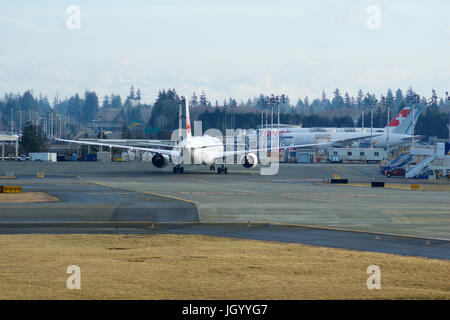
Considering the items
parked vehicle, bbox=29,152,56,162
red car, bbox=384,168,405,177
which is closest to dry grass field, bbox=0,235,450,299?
red car, bbox=384,168,405,177

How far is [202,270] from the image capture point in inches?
771

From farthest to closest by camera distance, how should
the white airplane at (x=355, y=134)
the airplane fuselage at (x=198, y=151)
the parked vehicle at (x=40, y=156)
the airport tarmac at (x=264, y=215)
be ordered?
1. the white airplane at (x=355, y=134)
2. the parked vehicle at (x=40, y=156)
3. the airplane fuselage at (x=198, y=151)
4. the airport tarmac at (x=264, y=215)

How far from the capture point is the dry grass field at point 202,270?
1627cm

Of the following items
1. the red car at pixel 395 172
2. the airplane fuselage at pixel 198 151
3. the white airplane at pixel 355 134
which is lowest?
the red car at pixel 395 172

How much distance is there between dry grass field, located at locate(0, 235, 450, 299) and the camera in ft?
53.4

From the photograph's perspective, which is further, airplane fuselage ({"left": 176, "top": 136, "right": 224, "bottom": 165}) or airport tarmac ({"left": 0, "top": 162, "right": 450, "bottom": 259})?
airplane fuselage ({"left": 176, "top": 136, "right": 224, "bottom": 165})

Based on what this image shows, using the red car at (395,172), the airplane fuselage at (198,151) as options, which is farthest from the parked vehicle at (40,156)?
the red car at (395,172)

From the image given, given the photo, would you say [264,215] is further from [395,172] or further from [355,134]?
[355,134]

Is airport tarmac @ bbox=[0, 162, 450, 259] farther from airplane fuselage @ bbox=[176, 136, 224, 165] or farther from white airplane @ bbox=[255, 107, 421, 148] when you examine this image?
white airplane @ bbox=[255, 107, 421, 148]

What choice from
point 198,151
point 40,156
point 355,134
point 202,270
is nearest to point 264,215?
point 202,270

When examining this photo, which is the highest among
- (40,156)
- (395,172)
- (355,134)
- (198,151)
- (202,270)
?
(355,134)

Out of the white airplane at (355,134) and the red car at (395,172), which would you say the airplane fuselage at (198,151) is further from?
the white airplane at (355,134)

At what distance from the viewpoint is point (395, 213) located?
38.0 m
